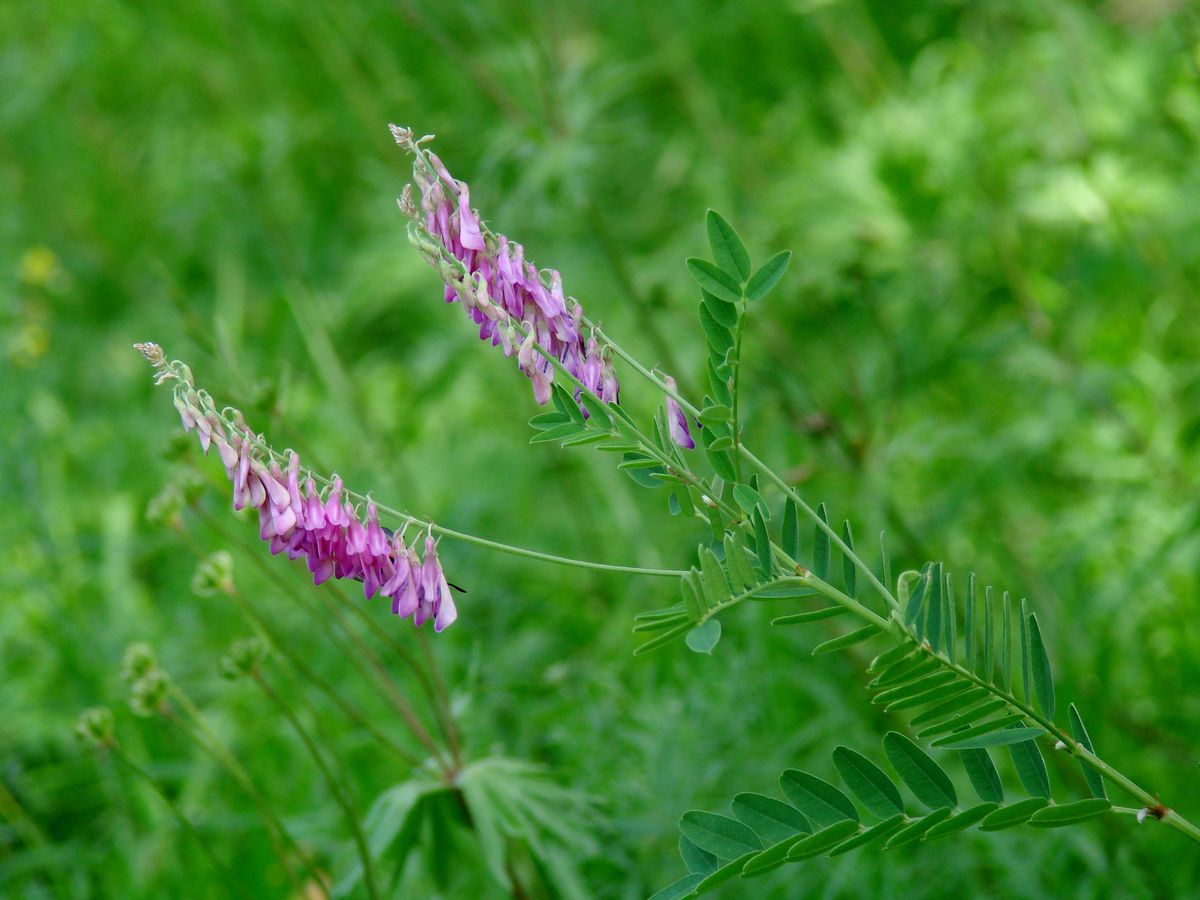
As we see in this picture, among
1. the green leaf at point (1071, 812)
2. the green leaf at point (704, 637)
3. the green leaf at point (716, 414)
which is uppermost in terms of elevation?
the green leaf at point (716, 414)

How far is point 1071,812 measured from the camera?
0.88 metres

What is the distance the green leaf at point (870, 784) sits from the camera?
951 mm

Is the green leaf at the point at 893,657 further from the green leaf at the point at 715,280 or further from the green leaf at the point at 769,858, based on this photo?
the green leaf at the point at 715,280

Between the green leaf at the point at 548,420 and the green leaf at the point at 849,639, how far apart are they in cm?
28

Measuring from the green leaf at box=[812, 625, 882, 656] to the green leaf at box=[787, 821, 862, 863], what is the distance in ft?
0.41

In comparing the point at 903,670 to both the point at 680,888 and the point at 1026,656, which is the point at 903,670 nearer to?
the point at 1026,656

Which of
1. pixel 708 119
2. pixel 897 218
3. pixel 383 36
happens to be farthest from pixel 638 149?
pixel 383 36

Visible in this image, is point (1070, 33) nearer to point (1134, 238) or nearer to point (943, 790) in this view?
point (1134, 238)

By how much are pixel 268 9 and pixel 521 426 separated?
1.90 metres

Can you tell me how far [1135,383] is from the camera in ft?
8.15

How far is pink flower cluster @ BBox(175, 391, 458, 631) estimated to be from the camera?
3.10 feet

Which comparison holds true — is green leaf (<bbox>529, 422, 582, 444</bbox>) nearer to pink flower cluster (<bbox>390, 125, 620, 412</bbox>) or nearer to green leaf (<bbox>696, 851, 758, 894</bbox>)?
pink flower cluster (<bbox>390, 125, 620, 412</bbox>)

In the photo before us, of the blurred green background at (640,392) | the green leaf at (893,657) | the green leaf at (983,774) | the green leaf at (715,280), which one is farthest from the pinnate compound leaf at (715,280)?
the blurred green background at (640,392)

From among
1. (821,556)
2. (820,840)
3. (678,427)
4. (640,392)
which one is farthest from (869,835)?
(640,392)
